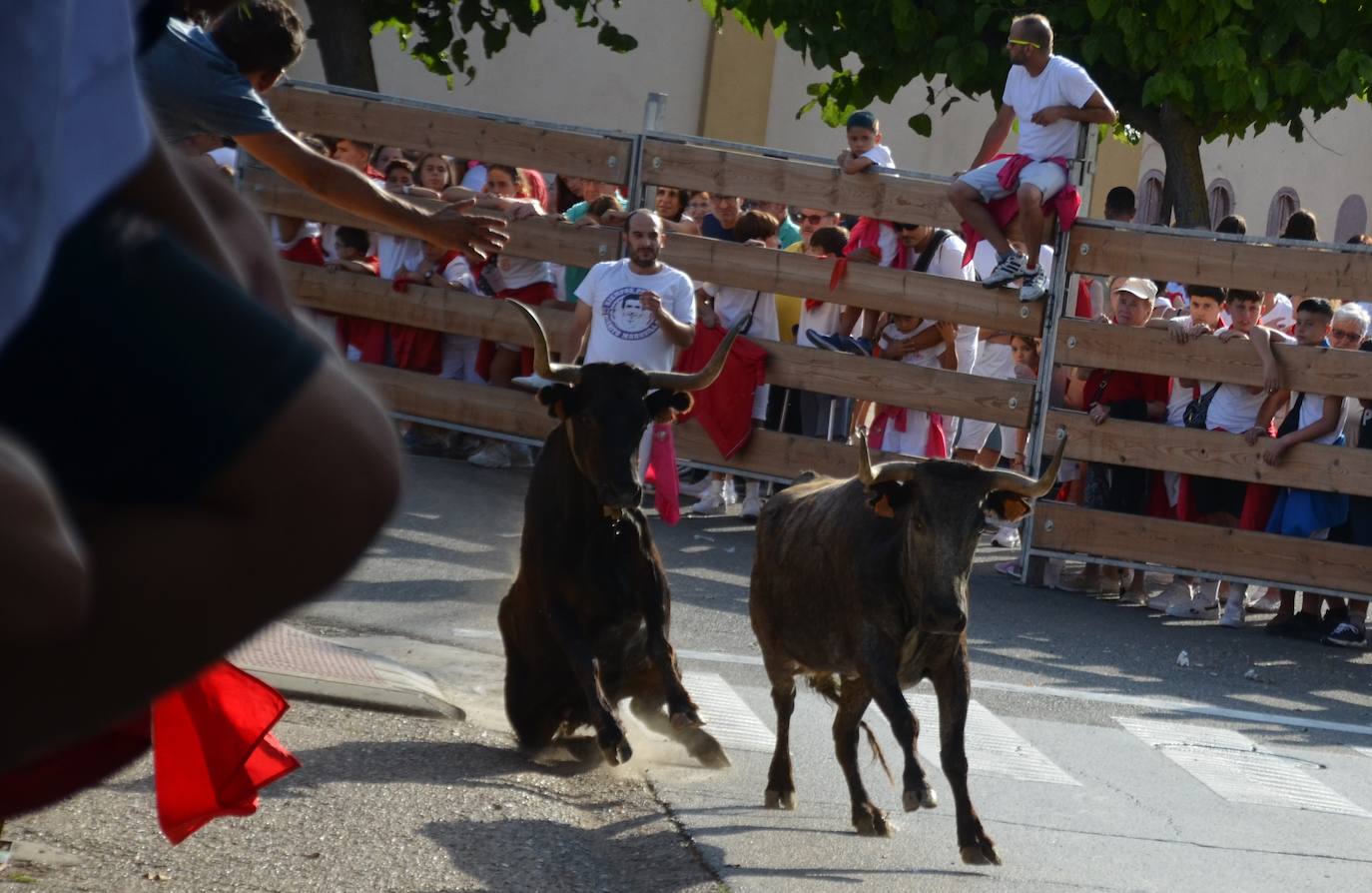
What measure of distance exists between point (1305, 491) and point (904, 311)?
9.29 feet

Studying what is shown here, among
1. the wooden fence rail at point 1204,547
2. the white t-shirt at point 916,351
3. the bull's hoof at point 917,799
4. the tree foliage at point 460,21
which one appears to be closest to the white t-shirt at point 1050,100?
the white t-shirt at point 916,351

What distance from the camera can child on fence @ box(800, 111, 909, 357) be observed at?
1285 cm

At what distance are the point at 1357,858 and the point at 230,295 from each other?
662 centimetres

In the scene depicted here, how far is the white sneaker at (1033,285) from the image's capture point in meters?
12.3

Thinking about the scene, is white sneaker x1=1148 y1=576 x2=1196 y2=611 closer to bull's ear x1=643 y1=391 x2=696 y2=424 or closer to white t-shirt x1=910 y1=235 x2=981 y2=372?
white t-shirt x1=910 y1=235 x2=981 y2=372

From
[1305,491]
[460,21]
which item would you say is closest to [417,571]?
[1305,491]

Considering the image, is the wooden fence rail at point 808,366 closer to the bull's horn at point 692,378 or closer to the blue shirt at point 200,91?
the bull's horn at point 692,378

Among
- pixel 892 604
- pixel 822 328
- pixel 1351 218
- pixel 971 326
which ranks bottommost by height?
pixel 892 604

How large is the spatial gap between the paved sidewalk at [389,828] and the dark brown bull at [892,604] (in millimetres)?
716

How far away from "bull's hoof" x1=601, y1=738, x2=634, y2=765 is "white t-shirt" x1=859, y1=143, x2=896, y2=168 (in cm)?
651

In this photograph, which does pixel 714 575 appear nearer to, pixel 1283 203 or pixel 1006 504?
Answer: pixel 1006 504

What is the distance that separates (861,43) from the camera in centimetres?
1984

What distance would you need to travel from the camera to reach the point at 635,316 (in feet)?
38.4

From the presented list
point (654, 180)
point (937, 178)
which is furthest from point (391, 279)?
point (937, 178)
